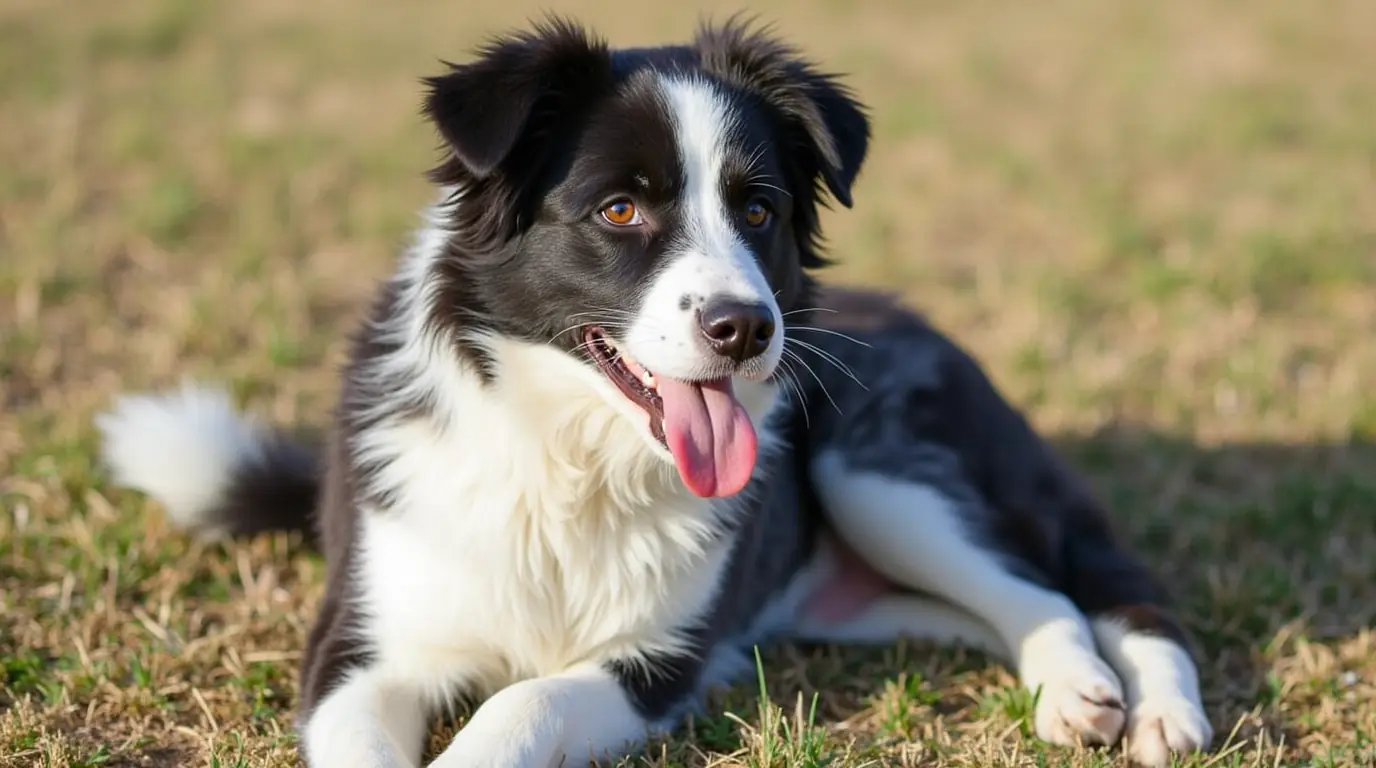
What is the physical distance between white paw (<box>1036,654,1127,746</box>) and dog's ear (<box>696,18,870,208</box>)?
1295 mm

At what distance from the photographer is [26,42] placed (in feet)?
33.3

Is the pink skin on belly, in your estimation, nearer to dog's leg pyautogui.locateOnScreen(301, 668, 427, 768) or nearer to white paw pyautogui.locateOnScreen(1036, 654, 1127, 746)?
white paw pyautogui.locateOnScreen(1036, 654, 1127, 746)

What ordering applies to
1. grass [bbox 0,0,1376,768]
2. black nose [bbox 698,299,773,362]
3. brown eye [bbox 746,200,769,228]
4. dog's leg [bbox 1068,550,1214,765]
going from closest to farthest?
black nose [bbox 698,299,773,362], brown eye [bbox 746,200,769,228], dog's leg [bbox 1068,550,1214,765], grass [bbox 0,0,1376,768]

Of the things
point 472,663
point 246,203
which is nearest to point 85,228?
point 246,203

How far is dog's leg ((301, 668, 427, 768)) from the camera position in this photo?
309 cm

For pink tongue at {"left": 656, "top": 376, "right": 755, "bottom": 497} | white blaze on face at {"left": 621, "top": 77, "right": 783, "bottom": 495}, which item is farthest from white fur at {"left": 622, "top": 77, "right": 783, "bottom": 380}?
pink tongue at {"left": 656, "top": 376, "right": 755, "bottom": 497}

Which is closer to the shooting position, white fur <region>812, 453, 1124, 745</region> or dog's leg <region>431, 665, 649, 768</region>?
dog's leg <region>431, 665, 649, 768</region>

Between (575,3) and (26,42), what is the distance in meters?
4.27

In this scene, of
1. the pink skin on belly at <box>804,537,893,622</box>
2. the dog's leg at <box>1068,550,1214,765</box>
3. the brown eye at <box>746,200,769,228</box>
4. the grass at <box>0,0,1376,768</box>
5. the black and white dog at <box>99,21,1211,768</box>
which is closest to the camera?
the black and white dog at <box>99,21,1211,768</box>

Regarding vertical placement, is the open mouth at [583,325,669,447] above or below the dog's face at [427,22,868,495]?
below

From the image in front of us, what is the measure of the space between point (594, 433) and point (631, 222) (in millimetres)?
510

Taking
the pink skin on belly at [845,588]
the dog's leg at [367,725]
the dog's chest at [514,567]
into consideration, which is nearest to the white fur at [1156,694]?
the pink skin on belly at [845,588]

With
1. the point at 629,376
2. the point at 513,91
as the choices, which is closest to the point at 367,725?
the point at 629,376

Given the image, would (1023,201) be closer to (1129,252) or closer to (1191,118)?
(1129,252)
